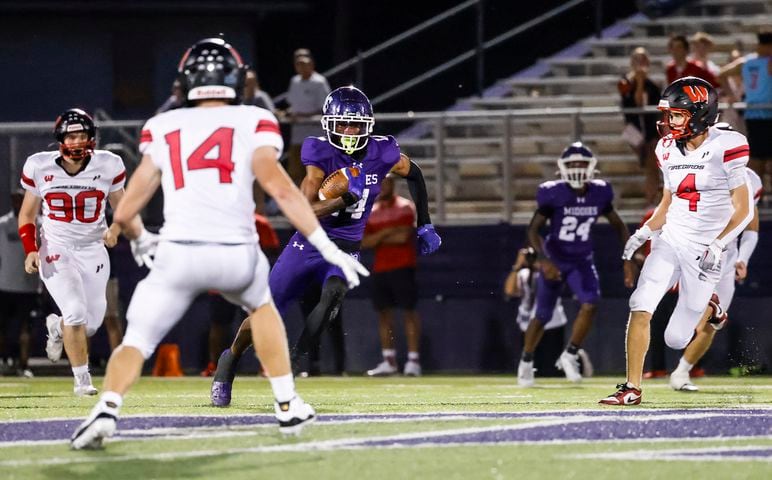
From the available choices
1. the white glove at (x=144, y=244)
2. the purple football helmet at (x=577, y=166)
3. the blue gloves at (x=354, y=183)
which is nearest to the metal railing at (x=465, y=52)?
the purple football helmet at (x=577, y=166)

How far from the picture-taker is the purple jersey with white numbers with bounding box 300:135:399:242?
354 inches

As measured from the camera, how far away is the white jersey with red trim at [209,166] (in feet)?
21.4

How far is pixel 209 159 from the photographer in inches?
258

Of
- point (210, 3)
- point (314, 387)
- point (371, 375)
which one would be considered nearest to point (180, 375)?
point (371, 375)

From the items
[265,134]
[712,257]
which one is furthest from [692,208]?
[265,134]

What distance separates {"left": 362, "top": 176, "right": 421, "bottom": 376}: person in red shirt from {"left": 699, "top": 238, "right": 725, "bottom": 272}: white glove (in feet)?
18.5

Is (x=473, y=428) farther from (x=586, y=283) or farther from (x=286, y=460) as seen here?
(x=586, y=283)

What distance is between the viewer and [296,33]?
22391mm

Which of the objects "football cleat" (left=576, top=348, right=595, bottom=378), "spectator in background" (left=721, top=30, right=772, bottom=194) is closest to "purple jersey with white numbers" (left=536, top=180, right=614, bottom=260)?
"football cleat" (left=576, top=348, right=595, bottom=378)

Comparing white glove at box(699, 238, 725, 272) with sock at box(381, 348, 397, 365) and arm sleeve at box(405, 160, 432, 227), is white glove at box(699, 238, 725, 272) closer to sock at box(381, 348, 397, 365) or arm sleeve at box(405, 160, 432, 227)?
arm sleeve at box(405, 160, 432, 227)

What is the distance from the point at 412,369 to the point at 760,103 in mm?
3886

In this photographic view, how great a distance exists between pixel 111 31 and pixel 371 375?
9353mm

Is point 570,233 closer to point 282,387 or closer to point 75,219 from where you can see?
point 75,219

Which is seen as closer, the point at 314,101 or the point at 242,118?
the point at 242,118
